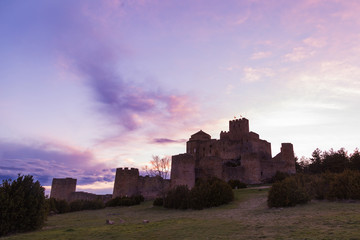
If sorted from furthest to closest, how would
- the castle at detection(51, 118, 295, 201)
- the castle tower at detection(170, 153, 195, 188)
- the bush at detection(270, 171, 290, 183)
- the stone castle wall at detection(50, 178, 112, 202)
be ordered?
1. the bush at detection(270, 171, 290, 183)
2. the stone castle wall at detection(50, 178, 112, 202)
3. the castle at detection(51, 118, 295, 201)
4. the castle tower at detection(170, 153, 195, 188)

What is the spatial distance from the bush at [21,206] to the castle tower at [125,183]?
23.0 m

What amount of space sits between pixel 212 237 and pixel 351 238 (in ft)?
14.8

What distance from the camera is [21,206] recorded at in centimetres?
1653

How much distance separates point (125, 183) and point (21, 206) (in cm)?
2468

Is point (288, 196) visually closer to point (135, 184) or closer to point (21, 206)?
point (21, 206)

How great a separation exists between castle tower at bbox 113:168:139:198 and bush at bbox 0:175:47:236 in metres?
23.0

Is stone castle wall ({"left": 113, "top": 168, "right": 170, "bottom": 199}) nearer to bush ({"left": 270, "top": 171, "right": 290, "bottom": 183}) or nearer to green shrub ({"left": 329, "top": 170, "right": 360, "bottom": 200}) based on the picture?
bush ({"left": 270, "top": 171, "right": 290, "bottom": 183})

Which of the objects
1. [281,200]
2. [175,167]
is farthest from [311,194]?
[175,167]

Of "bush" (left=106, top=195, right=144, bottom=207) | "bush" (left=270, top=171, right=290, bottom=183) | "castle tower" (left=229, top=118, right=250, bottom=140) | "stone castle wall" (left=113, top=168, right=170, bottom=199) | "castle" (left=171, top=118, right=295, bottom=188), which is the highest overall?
"castle tower" (left=229, top=118, right=250, bottom=140)

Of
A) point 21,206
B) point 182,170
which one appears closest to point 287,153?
point 182,170

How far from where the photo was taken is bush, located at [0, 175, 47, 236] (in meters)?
15.9

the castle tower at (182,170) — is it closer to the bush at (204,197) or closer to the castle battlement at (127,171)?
the castle battlement at (127,171)

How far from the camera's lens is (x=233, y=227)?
12.2m

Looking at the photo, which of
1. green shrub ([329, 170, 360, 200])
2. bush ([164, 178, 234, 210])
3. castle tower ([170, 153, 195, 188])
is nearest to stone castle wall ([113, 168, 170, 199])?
castle tower ([170, 153, 195, 188])
